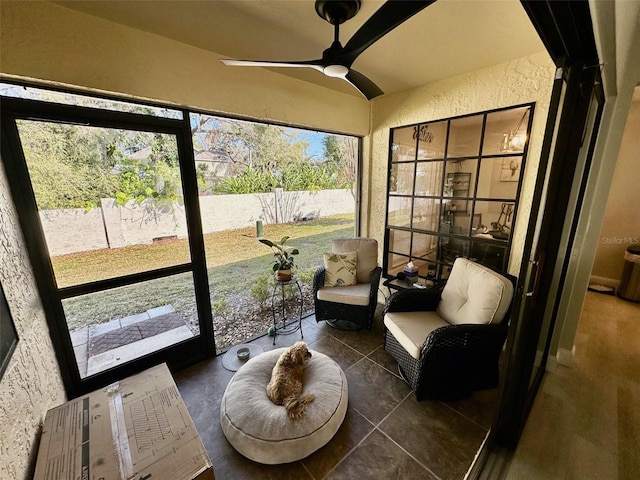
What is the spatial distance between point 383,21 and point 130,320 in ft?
8.04

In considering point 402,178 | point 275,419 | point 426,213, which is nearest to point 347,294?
point 426,213

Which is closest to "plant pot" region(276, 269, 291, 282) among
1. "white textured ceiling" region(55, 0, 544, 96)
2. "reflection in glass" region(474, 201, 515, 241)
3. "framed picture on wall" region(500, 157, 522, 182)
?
"white textured ceiling" region(55, 0, 544, 96)

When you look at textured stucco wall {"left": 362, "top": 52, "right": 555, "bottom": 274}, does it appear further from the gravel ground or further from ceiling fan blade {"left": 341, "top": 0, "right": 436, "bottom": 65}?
the gravel ground

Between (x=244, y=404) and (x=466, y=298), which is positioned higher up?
(x=466, y=298)

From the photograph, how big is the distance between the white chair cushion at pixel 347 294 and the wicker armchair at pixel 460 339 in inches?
18.1

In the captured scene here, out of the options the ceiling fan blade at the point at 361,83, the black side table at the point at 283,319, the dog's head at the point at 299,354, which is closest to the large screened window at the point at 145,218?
the black side table at the point at 283,319

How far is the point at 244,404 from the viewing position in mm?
1550

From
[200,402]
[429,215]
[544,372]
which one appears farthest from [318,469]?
[429,215]

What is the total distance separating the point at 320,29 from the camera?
151cm

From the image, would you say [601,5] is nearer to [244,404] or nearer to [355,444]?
[355,444]

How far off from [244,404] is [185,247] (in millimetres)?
1244

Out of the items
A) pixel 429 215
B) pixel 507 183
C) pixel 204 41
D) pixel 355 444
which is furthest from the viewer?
pixel 429 215

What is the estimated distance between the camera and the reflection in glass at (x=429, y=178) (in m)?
2.55

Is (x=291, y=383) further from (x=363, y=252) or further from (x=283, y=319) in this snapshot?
(x=363, y=252)
